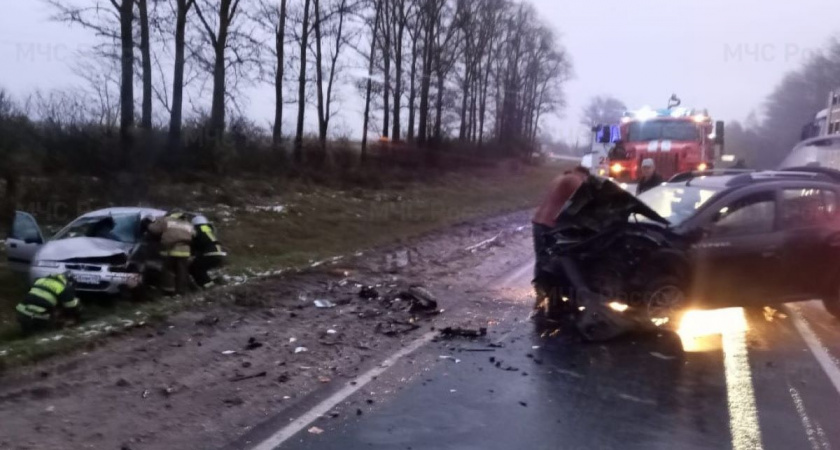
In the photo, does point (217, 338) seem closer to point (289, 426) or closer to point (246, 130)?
point (289, 426)

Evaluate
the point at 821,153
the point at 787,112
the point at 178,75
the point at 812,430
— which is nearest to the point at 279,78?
the point at 178,75

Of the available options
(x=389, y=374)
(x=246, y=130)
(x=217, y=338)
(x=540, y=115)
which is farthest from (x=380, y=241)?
(x=540, y=115)

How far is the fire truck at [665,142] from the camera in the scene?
22203mm

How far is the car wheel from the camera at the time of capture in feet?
30.0

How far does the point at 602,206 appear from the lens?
9453mm

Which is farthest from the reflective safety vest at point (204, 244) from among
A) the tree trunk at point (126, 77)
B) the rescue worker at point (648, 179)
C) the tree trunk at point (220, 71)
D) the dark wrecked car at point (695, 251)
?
the tree trunk at point (220, 71)

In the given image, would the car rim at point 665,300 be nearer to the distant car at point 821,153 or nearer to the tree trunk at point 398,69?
the distant car at point 821,153

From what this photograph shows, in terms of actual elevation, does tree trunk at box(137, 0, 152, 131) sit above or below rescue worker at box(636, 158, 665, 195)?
above

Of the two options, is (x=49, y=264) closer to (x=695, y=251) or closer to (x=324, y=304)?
(x=324, y=304)

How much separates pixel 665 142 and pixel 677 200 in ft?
42.9

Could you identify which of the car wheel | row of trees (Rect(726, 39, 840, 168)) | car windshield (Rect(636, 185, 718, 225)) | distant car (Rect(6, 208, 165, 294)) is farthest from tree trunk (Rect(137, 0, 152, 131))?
row of trees (Rect(726, 39, 840, 168))

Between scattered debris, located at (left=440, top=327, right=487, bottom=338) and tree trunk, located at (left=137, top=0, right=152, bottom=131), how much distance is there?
698 inches

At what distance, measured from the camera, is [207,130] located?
1097 inches

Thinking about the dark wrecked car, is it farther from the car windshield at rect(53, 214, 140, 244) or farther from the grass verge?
the car windshield at rect(53, 214, 140, 244)
